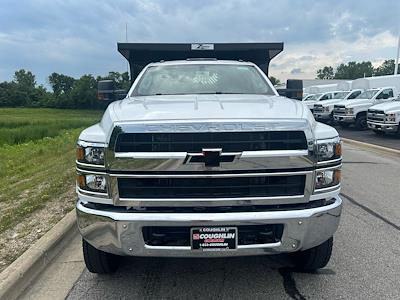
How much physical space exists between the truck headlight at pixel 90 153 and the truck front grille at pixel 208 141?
0.16m

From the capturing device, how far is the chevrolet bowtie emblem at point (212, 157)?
2801mm

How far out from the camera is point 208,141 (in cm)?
282

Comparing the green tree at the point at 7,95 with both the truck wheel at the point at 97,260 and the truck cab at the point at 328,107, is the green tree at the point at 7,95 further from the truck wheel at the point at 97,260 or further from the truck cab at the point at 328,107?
the truck wheel at the point at 97,260

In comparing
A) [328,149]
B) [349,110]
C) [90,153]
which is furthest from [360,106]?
[90,153]

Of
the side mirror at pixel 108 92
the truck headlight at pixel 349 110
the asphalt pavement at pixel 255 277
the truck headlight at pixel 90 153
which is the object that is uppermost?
the side mirror at pixel 108 92

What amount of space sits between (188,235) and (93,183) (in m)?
0.80

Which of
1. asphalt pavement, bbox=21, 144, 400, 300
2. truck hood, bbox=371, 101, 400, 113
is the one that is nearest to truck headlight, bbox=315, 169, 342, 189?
asphalt pavement, bbox=21, 144, 400, 300

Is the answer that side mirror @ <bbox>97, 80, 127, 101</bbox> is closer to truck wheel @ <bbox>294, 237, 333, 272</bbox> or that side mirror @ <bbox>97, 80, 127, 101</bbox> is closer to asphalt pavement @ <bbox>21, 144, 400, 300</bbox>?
asphalt pavement @ <bbox>21, 144, 400, 300</bbox>

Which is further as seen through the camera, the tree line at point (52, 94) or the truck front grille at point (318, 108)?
the tree line at point (52, 94)

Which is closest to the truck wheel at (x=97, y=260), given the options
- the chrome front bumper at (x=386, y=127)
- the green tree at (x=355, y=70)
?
the chrome front bumper at (x=386, y=127)

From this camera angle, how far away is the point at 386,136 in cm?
1736

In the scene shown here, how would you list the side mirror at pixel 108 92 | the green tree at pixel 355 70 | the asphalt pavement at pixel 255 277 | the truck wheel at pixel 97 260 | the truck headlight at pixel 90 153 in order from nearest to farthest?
the truck headlight at pixel 90 153 → the asphalt pavement at pixel 255 277 → the truck wheel at pixel 97 260 → the side mirror at pixel 108 92 → the green tree at pixel 355 70

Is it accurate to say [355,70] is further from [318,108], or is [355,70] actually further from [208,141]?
[208,141]

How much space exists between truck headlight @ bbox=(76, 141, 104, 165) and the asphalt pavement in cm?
115
